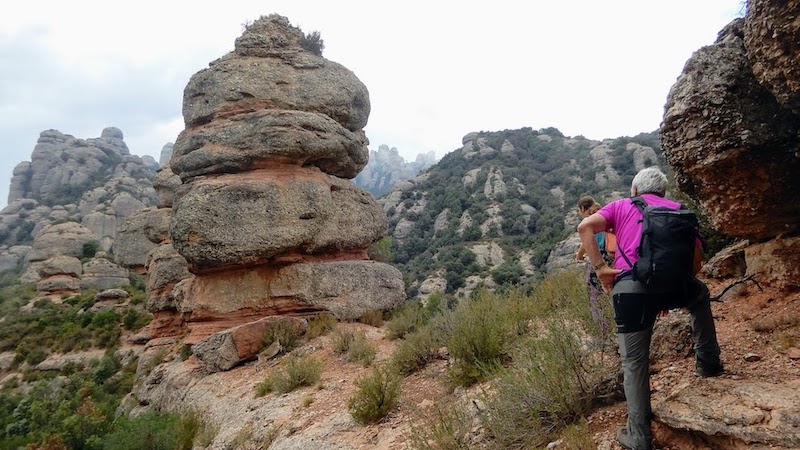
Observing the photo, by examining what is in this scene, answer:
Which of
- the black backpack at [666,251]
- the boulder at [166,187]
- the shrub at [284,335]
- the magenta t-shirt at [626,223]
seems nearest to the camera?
the black backpack at [666,251]

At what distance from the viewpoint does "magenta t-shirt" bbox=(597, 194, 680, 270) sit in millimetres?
3025

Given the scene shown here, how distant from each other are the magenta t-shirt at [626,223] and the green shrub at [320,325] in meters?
7.49

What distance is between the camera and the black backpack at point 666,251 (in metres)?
2.78

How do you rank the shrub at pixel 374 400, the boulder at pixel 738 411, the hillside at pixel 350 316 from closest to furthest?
the boulder at pixel 738 411 → the hillside at pixel 350 316 → the shrub at pixel 374 400

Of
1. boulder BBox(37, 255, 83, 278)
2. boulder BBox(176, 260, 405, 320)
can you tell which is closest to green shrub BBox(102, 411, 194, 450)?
boulder BBox(176, 260, 405, 320)

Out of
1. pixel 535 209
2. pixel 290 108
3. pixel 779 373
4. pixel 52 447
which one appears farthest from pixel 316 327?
pixel 535 209

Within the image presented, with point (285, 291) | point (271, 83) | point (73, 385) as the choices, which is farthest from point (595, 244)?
point (73, 385)

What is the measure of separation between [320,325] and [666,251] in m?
8.02

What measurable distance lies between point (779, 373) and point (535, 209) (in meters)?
46.3

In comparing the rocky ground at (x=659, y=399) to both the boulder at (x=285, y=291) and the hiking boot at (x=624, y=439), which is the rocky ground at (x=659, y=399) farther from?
the boulder at (x=285, y=291)

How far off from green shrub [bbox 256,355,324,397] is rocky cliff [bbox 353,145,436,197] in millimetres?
150234

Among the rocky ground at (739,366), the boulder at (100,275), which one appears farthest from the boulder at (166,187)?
the boulder at (100,275)

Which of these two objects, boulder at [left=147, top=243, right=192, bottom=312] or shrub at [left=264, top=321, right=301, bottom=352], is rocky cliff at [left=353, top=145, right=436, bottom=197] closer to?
boulder at [left=147, top=243, right=192, bottom=312]

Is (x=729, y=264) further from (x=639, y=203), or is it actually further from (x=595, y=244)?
(x=595, y=244)
